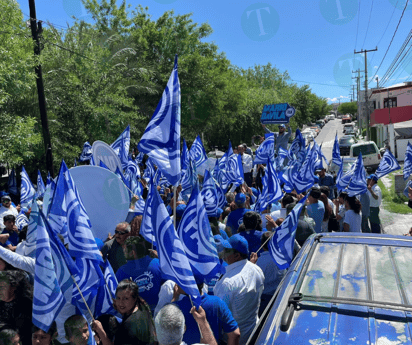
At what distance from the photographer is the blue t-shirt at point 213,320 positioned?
9.34 ft

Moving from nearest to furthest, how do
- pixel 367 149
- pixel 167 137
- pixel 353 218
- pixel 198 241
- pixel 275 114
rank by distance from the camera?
pixel 198 241, pixel 167 137, pixel 353 218, pixel 367 149, pixel 275 114

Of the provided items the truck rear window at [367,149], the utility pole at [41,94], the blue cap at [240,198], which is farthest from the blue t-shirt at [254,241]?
the truck rear window at [367,149]

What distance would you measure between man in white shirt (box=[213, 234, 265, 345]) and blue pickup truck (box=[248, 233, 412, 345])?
540mm

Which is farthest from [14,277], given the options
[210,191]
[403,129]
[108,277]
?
[403,129]

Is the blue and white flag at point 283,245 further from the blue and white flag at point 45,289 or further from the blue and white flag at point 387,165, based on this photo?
the blue and white flag at point 387,165

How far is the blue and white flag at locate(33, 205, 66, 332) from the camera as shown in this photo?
296 centimetres

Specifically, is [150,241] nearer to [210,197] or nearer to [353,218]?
[210,197]

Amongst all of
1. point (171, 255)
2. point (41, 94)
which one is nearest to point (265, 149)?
point (171, 255)

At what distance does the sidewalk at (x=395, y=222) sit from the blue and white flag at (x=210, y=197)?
561cm

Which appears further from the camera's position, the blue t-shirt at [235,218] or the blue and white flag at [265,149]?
the blue and white flag at [265,149]

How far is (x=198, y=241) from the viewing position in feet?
11.6

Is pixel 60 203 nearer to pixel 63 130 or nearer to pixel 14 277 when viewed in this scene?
pixel 14 277

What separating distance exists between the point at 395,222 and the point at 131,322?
9875 mm

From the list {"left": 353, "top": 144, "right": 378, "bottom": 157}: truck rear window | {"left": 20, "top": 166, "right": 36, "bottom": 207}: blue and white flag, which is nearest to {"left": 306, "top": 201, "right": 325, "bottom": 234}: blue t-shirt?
{"left": 20, "top": 166, "right": 36, "bottom": 207}: blue and white flag
